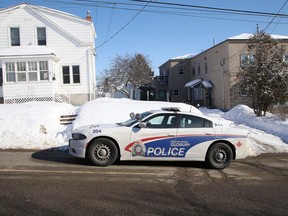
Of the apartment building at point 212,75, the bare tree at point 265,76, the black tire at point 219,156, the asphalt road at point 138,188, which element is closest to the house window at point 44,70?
the apartment building at point 212,75

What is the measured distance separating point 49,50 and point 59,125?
13222 millimetres

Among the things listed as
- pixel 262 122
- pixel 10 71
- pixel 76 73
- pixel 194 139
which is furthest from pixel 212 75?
pixel 194 139

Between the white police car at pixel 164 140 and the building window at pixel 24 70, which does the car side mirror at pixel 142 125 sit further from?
the building window at pixel 24 70

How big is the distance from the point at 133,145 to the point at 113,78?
39042 millimetres

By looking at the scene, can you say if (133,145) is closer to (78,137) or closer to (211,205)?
(78,137)

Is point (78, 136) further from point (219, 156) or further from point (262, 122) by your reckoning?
point (262, 122)

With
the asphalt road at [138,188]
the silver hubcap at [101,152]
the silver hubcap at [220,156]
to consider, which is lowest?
the asphalt road at [138,188]

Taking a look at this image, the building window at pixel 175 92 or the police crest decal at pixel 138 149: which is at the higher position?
the building window at pixel 175 92

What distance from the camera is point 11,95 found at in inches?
989

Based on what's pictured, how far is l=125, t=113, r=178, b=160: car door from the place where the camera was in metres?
9.01

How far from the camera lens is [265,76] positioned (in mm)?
21609

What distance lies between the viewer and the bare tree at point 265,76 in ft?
69.8

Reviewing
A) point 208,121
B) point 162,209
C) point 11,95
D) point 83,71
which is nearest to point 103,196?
point 162,209

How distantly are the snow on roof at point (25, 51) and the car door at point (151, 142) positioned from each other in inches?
709
